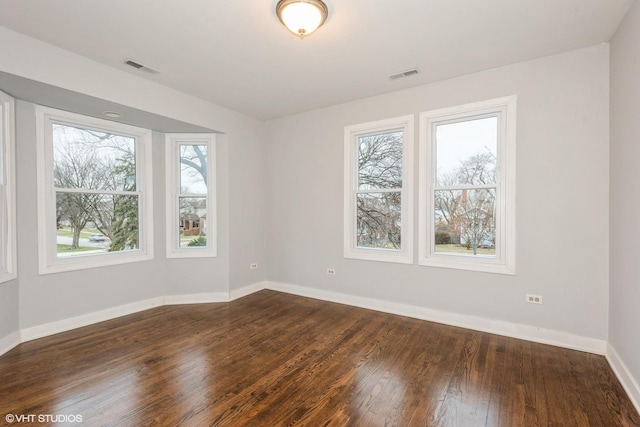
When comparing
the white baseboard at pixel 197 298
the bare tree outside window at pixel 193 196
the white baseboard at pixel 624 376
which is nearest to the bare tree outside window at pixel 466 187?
the white baseboard at pixel 624 376

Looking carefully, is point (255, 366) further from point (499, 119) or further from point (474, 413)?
point (499, 119)

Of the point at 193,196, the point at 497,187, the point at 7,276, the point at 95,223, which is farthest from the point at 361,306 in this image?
the point at 7,276

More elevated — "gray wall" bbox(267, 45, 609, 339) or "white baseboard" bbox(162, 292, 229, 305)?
"gray wall" bbox(267, 45, 609, 339)

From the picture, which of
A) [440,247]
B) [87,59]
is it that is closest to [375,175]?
[440,247]

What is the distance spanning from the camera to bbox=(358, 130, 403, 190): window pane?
391cm

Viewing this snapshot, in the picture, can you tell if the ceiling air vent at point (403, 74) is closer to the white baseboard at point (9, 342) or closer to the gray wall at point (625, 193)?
the gray wall at point (625, 193)

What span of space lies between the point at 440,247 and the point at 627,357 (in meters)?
1.75

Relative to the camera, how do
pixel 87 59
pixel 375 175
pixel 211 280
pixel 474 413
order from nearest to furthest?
pixel 474 413 < pixel 87 59 < pixel 375 175 < pixel 211 280

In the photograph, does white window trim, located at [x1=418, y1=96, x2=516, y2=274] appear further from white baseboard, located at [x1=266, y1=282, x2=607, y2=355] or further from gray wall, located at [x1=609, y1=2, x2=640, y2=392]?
gray wall, located at [x1=609, y1=2, x2=640, y2=392]

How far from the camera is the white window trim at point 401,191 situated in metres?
3.73

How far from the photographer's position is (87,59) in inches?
114

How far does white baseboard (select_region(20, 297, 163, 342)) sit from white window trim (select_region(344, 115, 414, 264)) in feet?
9.26

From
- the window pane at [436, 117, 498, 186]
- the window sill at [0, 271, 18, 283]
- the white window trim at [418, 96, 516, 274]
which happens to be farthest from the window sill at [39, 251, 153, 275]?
the window pane at [436, 117, 498, 186]

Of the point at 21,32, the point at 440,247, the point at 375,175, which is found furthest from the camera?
the point at 375,175
